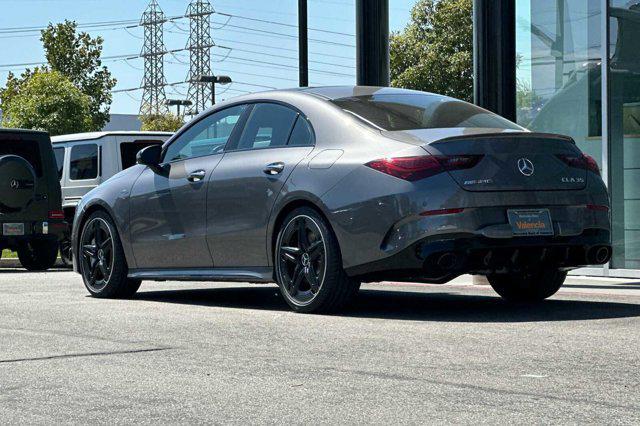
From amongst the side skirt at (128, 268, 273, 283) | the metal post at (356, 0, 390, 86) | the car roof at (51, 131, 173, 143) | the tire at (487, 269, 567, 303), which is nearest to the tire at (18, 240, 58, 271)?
the car roof at (51, 131, 173, 143)

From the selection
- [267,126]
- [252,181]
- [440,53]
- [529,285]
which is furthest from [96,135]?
[440,53]

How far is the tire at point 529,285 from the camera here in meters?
9.17

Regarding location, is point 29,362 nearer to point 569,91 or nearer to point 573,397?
point 573,397

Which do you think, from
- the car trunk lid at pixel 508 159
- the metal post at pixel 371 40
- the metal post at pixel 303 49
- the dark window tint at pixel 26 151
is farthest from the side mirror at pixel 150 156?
the metal post at pixel 303 49

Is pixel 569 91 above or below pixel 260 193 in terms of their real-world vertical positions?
above

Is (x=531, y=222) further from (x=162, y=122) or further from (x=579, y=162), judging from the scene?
(x=162, y=122)

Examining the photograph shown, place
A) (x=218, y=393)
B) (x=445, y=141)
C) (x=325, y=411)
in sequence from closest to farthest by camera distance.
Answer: (x=325, y=411), (x=218, y=393), (x=445, y=141)

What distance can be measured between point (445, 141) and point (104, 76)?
59.0m

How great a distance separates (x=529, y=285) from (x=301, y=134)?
202cm

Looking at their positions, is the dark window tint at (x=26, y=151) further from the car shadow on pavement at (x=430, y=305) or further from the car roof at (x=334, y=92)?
the car roof at (x=334, y=92)

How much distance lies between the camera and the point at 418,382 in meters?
5.51

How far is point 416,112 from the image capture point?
8.70 m

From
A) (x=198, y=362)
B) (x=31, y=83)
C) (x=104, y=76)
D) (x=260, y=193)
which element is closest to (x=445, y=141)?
(x=260, y=193)

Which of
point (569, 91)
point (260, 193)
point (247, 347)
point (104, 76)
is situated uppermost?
point (104, 76)
